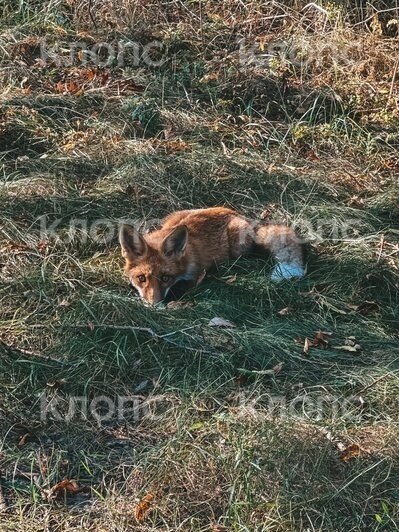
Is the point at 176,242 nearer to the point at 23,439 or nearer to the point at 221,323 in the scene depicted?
the point at 221,323

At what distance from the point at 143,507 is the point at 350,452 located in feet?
3.76

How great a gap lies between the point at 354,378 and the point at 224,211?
88.9 inches

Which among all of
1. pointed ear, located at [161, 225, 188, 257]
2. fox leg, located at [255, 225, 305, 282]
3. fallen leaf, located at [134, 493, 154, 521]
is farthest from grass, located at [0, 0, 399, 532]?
pointed ear, located at [161, 225, 188, 257]

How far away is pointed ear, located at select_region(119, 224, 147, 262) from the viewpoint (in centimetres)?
676

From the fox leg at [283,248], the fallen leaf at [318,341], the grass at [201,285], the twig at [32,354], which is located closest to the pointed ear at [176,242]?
the grass at [201,285]

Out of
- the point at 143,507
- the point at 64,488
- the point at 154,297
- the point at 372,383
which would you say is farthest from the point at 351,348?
the point at 64,488

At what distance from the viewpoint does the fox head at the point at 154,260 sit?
6703 mm

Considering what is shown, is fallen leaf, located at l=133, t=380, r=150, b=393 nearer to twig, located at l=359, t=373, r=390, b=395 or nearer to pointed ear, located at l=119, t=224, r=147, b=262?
twig, located at l=359, t=373, r=390, b=395

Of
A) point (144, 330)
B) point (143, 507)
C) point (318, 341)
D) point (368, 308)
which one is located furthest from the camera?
point (368, 308)

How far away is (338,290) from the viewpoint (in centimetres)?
677

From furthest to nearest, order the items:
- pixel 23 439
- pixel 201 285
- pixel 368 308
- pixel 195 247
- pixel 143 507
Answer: pixel 195 247 → pixel 201 285 → pixel 368 308 → pixel 23 439 → pixel 143 507

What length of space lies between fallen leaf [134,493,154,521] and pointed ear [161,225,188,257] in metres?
2.63

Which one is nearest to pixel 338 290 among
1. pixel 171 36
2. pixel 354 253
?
pixel 354 253

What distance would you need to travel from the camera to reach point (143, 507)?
4.61m
